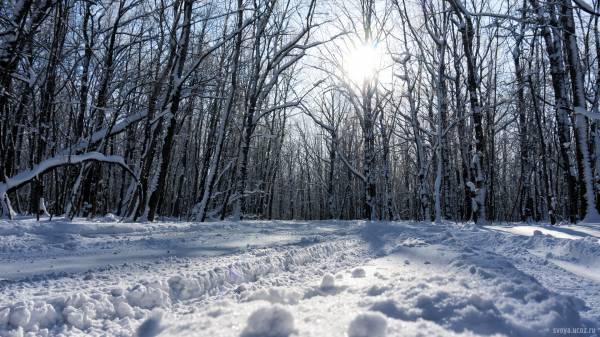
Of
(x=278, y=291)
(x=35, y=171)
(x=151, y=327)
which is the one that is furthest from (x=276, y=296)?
A: (x=35, y=171)

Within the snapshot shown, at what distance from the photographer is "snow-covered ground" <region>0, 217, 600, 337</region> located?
1.81 meters

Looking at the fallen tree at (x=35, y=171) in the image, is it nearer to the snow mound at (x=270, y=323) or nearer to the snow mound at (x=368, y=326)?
the snow mound at (x=270, y=323)

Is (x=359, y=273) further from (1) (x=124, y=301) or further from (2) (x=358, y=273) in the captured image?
(1) (x=124, y=301)

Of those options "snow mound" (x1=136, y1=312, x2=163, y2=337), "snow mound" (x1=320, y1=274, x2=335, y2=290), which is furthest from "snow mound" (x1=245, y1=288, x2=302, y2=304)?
"snow mound" (x1=136, y1=312, x2=163, y2=337)

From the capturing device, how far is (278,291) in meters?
2.36

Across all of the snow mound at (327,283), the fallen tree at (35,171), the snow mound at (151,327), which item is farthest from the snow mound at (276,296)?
the fallen tree at (35,171)

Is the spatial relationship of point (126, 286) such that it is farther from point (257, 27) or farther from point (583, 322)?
point (257, 27)

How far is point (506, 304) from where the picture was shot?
201 centimetres

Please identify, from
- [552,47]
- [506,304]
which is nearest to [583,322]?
[506,304]

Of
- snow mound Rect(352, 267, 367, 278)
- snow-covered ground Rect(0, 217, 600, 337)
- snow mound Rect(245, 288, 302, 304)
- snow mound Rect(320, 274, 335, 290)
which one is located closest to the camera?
snow-covered ground Rect(0, 217, 600, 337)

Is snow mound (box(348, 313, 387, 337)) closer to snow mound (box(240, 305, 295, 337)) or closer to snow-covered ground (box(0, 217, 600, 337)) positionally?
snow-covered ground (box(0, 217, 600, 337))

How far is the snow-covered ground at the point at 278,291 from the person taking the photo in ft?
5.94

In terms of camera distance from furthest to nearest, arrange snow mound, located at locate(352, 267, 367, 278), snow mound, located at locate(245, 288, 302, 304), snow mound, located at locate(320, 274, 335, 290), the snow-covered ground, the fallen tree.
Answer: the fallen tree
snow mound, located at locate(352, 267, 367, 278)
snow mound, located at locate(320, 274, 335, 290)
snow mound, located at locate(245, 288, 302, 304)
the snow-covered ground

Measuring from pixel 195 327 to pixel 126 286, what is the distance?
2.55 feet
